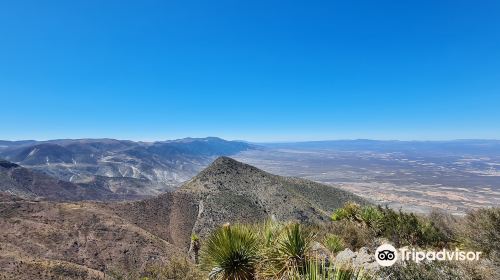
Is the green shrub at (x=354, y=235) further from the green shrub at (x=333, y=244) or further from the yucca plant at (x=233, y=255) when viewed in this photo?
the yucca plant at (x=233, y=255)

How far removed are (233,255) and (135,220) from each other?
2358 inches

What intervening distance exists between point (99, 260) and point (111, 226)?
8.53m

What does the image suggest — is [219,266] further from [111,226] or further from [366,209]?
[111,226]

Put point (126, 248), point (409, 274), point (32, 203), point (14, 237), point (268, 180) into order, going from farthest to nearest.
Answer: point (268, 180) → point (32, 203) → point (126, 248) → point (14, 237) → point (409, 274)

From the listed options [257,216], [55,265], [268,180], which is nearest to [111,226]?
[55,265]

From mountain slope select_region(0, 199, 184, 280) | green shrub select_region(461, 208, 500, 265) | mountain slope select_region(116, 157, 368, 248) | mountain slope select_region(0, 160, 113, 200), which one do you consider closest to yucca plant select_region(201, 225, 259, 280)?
green shrub select_region(461, 208, 500, 265)

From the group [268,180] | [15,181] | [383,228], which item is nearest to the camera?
[383,228]

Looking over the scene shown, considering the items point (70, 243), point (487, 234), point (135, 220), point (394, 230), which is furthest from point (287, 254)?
point (135, 220)

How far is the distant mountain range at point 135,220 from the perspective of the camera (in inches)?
1706

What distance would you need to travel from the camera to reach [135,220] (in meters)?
63.3

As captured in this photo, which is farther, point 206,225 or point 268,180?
point 268,180

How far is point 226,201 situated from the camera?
6800 cm

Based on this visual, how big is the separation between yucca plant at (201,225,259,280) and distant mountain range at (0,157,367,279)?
2510 cm

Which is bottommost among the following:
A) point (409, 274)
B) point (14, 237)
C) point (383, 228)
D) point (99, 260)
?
point (99, 260)
